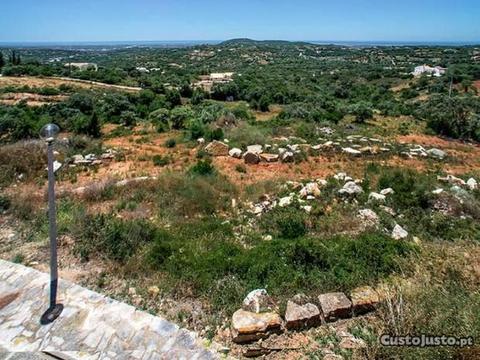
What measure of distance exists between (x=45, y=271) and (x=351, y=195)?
263 inches

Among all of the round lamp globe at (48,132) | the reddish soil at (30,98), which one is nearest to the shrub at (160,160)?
the round lamp globe at (48,132)

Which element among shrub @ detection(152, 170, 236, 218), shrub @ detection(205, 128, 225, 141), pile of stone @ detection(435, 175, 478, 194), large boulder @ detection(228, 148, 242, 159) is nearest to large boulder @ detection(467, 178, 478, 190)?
pile of stone @ detection(435, 175, 478, 194)

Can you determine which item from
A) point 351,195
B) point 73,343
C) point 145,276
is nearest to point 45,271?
point 145,276

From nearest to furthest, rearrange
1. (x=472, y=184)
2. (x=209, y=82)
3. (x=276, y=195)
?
(x=276, y=195), (x=472, y=184), (x=209, y=82)

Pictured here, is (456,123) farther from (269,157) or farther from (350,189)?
(350,189)

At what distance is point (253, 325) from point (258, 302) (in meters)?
0.40

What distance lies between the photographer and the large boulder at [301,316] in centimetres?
401

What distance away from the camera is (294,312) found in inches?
161

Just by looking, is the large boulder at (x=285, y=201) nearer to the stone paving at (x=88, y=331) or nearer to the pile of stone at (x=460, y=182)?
the stone paving at (x=88, y=331)

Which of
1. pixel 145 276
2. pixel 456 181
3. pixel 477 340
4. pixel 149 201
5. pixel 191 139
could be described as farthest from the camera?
pixel 191 139

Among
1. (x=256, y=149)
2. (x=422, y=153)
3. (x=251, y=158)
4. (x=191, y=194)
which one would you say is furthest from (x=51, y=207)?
(x=422, y=153)

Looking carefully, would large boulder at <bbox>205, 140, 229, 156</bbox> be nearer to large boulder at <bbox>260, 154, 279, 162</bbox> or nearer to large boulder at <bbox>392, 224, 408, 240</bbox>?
large boulder at <bbox>260, 154, 279, 162</bbox>

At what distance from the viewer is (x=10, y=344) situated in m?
3.67

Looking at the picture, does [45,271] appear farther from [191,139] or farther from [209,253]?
[191,139]
